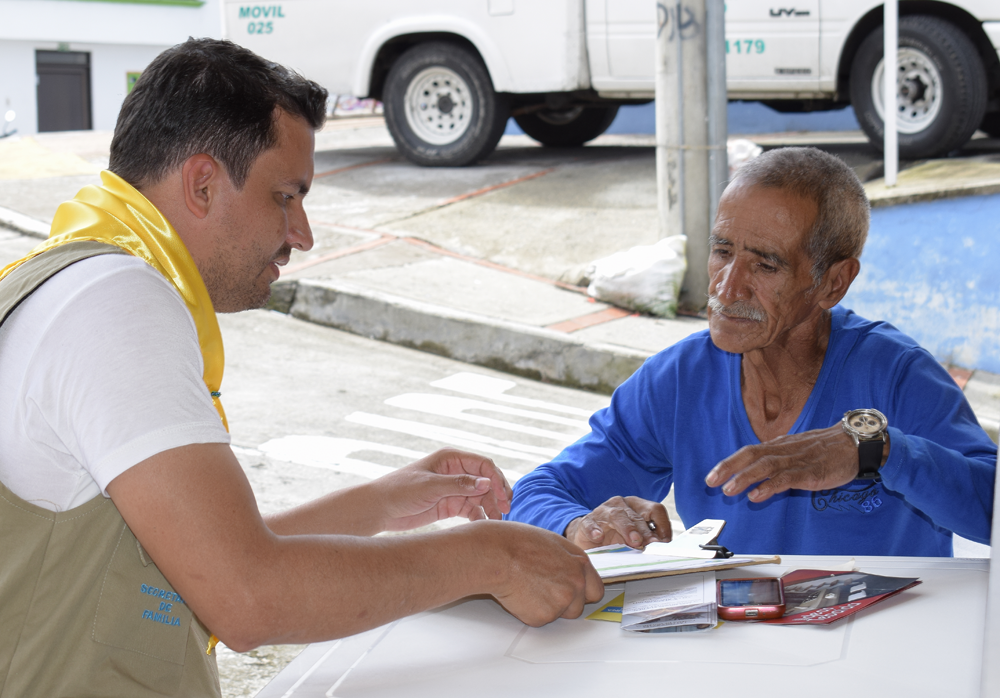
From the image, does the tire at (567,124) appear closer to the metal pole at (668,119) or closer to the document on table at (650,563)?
the metal pole at (668,119)

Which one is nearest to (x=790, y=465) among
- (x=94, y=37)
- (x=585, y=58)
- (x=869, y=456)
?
(x=869, y=456)

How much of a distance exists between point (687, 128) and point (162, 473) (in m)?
5.37

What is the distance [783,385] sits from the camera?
7.62 feet

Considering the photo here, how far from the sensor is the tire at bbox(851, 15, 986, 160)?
21.7 feet

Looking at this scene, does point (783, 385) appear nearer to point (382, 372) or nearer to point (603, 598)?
point (603, 598)

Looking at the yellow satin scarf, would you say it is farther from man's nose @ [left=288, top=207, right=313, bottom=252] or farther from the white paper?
the white paper

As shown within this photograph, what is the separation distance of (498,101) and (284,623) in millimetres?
7533

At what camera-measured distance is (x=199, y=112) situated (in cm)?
150

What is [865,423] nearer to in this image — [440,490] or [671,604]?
[671,604]

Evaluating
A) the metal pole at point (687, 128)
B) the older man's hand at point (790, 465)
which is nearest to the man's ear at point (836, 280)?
the older man's hand at point (790, 465)

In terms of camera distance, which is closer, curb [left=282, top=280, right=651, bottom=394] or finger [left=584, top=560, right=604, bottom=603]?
finger [left=584, top=560, right=604, bottom=603]

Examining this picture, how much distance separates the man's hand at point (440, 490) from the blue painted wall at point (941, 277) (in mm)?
4461

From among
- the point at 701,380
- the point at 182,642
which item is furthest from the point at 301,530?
the point at 701,380

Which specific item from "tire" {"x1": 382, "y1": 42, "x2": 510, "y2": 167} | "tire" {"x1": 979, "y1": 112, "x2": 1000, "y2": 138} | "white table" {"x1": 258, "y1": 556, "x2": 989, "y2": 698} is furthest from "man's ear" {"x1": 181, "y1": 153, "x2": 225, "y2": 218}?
"tire" {"x1": 979, "y1": 112, "x2": 1000, "y2": 138}
